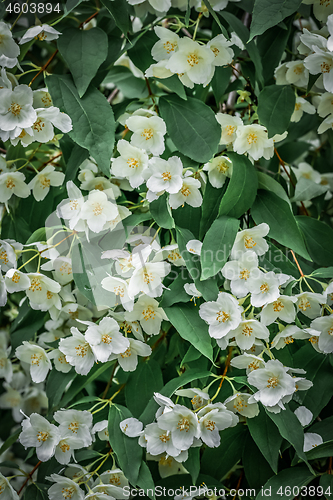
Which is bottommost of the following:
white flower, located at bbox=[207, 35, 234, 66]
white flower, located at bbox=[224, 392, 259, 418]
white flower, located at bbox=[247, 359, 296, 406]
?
white flower, located at bbox=[224, 392, 259, 418]

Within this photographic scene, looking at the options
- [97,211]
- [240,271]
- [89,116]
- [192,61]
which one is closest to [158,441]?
[240,271]

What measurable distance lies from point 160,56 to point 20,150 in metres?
0.41

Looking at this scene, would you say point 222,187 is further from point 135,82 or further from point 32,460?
point 32,460

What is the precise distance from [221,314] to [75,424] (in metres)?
0.40

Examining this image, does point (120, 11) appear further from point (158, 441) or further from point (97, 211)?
point (158, 441)

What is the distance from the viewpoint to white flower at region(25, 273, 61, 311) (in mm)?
955

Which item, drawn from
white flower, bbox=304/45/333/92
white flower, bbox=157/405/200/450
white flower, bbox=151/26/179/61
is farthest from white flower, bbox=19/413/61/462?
white flower, bbox=304/45/333/92

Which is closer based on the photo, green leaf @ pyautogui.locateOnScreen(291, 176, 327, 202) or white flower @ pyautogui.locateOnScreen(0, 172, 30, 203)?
white flower @ pyautogui.locateOnScreen(0, 172, 30, 203)

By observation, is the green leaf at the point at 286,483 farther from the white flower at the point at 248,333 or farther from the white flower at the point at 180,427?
the white flower at the point at 248,333

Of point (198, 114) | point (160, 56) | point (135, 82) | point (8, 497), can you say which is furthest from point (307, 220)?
point (8, 497)

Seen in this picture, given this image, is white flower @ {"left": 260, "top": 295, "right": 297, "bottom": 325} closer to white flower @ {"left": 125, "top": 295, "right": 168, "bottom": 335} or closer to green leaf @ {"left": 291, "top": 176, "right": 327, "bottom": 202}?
white flower @ {"left": 125, "top": 295, "right": 168, "bottom": 335}

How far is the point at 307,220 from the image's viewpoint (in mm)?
1113

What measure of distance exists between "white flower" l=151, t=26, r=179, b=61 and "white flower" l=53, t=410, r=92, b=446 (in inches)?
31.4

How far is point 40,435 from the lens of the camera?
0.96 m
